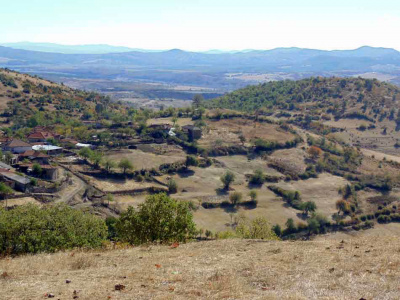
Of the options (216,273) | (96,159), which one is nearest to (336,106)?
(96,159)

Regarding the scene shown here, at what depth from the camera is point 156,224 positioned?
27609mm

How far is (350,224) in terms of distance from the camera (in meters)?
63.0

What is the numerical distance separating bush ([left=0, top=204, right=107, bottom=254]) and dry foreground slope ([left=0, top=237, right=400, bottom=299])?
2.06 m

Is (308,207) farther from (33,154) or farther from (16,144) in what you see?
(16,144)

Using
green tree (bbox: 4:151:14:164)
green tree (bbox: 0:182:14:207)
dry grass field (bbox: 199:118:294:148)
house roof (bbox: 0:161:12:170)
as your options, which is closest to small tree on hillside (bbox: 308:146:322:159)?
dry grass field (bbox: 199:118:294:148)

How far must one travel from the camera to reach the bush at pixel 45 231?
23.4 metres

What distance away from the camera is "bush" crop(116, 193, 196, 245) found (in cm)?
2747

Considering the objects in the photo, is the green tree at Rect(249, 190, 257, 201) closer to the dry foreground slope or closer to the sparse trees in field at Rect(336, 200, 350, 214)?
the sparse trees in field at Rect(336, 200, 350, 214)

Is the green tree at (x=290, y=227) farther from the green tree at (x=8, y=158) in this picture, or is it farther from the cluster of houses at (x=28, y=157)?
the green tree at (x=8, y=158)

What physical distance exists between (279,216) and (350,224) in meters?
10.8

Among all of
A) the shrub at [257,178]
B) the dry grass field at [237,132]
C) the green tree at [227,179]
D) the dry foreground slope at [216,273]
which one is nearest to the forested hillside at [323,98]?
the dry grass field at [237,132]

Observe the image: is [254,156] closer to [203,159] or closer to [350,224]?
[203,159]

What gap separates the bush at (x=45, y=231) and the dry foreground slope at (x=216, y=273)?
6.75 feet

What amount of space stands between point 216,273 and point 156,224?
1052 centimetres
